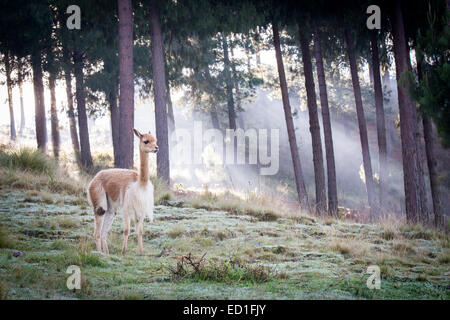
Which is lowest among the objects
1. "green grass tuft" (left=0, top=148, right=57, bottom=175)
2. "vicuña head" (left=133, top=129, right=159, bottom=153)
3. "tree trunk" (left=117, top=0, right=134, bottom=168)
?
"vicuña head" (left=133, top=129, right=159, bottom=153)

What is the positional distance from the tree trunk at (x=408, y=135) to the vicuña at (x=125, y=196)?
908 cm

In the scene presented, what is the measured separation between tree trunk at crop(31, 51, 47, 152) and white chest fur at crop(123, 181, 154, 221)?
13456 millimetres

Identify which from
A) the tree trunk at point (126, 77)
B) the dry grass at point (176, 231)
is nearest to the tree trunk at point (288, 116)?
the tree trunk at point (126, 77)

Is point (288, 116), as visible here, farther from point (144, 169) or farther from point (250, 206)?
point (144, 169)

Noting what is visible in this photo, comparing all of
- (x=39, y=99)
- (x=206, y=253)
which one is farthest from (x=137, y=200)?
(x=39, y=99)

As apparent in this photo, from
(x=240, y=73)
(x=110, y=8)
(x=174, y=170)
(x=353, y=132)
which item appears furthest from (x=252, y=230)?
(x=353, y=132)

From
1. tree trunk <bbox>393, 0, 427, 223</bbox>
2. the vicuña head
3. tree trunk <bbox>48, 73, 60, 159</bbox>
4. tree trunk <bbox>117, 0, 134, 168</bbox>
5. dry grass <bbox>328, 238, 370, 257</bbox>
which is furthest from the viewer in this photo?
tree trunk <bbox>48, 73, 60, 159</bbox>

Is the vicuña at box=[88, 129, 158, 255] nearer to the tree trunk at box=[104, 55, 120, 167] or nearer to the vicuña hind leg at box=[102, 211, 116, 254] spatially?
the vicuña hind leg at box=[102, 211, 116, 254]

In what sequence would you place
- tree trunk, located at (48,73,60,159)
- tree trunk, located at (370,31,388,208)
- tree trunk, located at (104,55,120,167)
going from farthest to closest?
tree trunk, located at (48,73,60,159) < tree trunk, located at (104,55,120,167) < tree trunk, located at (370,31,388,208)

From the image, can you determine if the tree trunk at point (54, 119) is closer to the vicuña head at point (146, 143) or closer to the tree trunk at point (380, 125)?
the tree trunk at point (380, 125)

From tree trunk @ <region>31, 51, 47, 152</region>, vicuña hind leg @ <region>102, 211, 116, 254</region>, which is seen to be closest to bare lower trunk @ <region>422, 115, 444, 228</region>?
vicuña hind leg @ <region>102, 211, 116, 254</region>

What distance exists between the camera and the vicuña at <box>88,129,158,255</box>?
7484 mm

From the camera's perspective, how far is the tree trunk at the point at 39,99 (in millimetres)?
19344

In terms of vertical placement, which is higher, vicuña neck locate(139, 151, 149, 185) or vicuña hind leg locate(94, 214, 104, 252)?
vicuña neck locate(139, 151, 149, 185)
